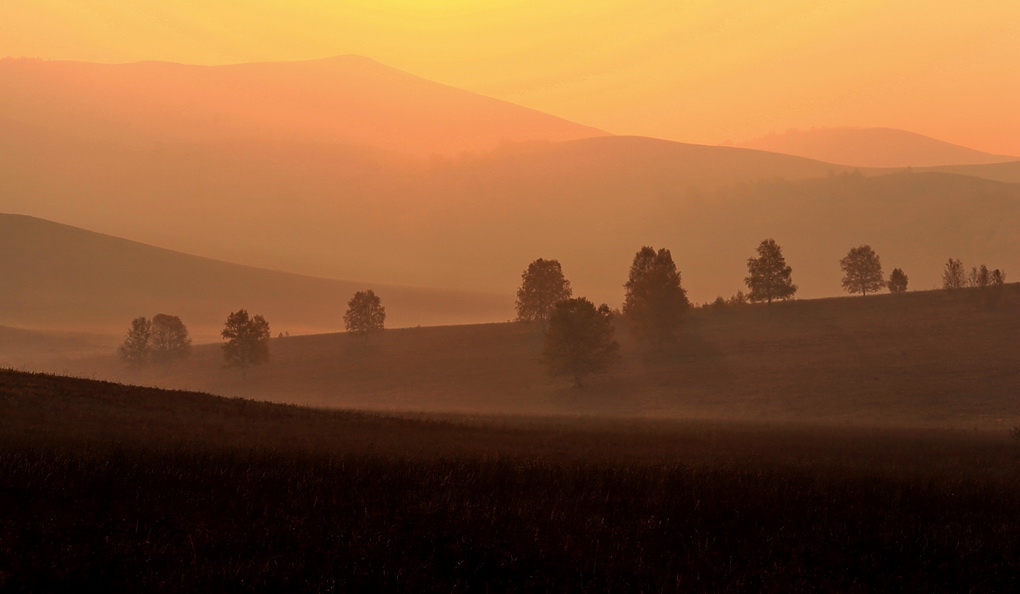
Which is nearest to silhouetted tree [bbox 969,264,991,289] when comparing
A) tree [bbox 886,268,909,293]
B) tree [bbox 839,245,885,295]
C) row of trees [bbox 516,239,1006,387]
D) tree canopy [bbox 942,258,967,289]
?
row of trees [bbox 516,239,1006,387]

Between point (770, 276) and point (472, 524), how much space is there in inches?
3593

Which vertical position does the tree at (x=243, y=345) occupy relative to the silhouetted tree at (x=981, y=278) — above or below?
below

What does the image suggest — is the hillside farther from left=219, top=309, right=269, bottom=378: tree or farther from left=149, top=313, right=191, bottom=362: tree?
left=219, top=309, right=269, bottom=378: tree

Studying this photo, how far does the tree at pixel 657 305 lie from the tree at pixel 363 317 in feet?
141

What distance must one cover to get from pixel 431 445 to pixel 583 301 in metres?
58.4

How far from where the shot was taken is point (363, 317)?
370ft

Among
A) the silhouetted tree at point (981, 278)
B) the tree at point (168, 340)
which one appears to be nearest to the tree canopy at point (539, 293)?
the silhouetted tree at point (981, 278)

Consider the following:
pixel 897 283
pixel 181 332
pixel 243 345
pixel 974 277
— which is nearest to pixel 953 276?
pixel 974 277

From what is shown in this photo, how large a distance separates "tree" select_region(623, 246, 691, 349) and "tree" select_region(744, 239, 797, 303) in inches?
515

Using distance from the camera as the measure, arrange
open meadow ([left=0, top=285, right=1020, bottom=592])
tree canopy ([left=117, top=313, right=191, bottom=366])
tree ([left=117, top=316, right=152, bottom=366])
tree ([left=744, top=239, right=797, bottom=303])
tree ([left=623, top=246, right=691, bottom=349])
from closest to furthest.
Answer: open meadow ([left=0, top=285, right=1020, bottom=592]), tree ([left=623, top=246, right=691, bottom=349]), tree ([left=744, top=239, right=797, bottom=303]), tree ([left=117, top=316, right=152, bottom=366]), tree canopy ([left=117, top=313, right=191, bottom=366])

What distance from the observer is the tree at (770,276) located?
9362 centimetres

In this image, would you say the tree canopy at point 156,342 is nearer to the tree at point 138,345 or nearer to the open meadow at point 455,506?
the tree at point 138,345

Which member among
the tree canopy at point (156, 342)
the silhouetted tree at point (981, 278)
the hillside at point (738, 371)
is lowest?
the hillside at point (738, 371)

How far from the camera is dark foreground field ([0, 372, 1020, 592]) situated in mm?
8008
